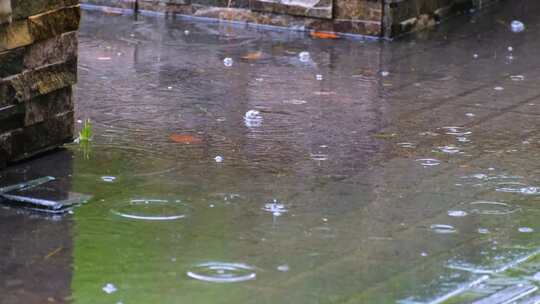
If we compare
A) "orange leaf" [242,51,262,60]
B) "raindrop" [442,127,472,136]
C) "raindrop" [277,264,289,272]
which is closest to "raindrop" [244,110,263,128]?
"raindrop" [442,127,472,136]

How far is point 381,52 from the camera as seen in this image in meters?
8.77

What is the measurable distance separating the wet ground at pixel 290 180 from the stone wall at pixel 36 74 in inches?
5.0

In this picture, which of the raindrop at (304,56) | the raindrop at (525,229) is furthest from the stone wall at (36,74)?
the raindrop at (304,56)

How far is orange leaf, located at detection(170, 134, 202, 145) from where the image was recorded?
620 centimetres

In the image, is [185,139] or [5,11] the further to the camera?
[185,139]

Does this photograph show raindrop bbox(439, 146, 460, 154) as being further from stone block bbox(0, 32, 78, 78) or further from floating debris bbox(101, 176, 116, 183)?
stone block bbox(0, 32, 78, 78)

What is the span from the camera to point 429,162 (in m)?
5.89

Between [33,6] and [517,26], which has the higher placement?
[33,6]

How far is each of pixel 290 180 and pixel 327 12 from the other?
3935 mm

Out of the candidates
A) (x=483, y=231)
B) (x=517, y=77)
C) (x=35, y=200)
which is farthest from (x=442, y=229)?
(x=517, y=77)

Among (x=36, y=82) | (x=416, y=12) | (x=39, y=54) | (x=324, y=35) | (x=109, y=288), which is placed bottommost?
(x=109, y=288)

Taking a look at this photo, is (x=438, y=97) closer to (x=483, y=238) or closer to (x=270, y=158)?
(x=270, y=158)

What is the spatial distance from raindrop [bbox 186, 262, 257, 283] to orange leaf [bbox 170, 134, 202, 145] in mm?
1791

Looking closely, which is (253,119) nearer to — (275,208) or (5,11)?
(275,208)
